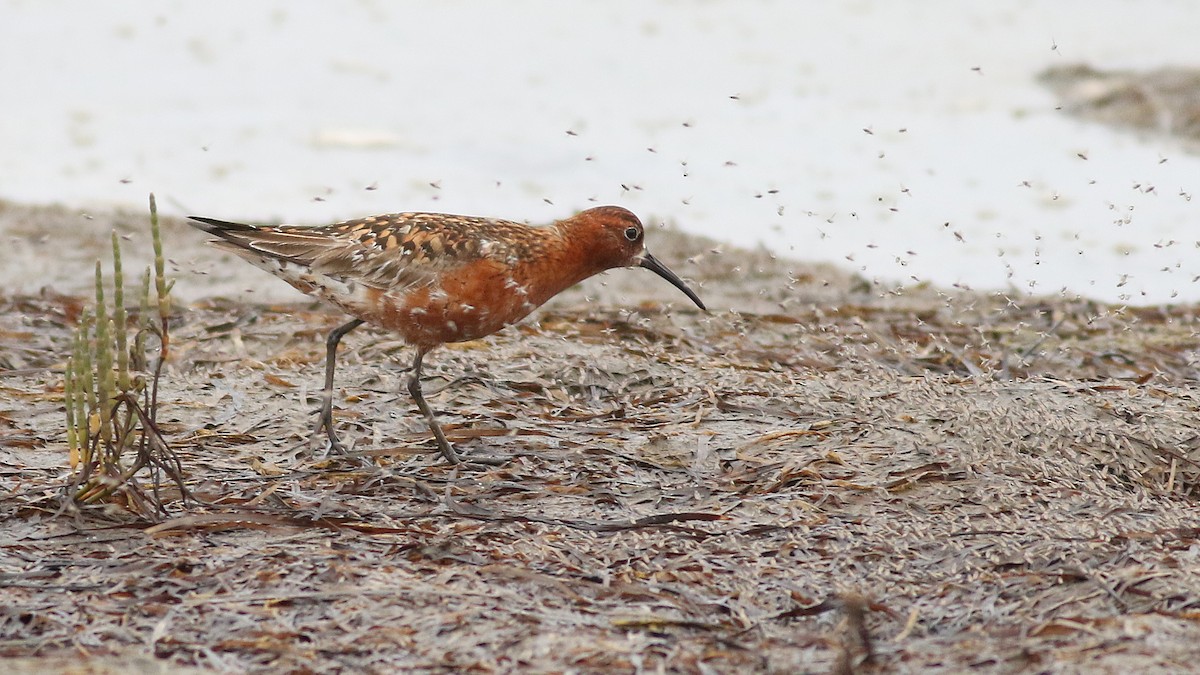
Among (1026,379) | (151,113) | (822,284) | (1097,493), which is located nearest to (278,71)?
(151,113)

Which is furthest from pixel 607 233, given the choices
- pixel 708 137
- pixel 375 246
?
pixel 708 137

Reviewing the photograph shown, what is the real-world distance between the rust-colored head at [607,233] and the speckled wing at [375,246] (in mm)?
295

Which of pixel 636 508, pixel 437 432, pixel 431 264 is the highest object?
pixel 431 264

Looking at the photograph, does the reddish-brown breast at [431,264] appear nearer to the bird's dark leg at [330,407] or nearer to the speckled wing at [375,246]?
the speckled wing at [375,246]

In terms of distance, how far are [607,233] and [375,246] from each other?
985mm

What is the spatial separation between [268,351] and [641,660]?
364 centimetres

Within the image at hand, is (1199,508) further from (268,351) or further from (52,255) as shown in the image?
(52,255)

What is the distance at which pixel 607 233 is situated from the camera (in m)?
5.85

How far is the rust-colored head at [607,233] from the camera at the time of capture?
5809 millimetres

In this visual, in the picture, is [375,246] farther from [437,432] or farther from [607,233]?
[607,233]

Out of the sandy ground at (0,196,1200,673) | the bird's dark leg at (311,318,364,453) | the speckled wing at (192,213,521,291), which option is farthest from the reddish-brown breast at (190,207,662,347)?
the sandy ground at (0,196,1200,673)

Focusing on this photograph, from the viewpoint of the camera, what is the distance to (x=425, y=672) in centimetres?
354

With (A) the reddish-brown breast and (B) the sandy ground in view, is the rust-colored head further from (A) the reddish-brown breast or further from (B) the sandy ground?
(B) the sandy ground

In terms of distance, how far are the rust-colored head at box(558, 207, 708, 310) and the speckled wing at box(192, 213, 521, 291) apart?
295mm
